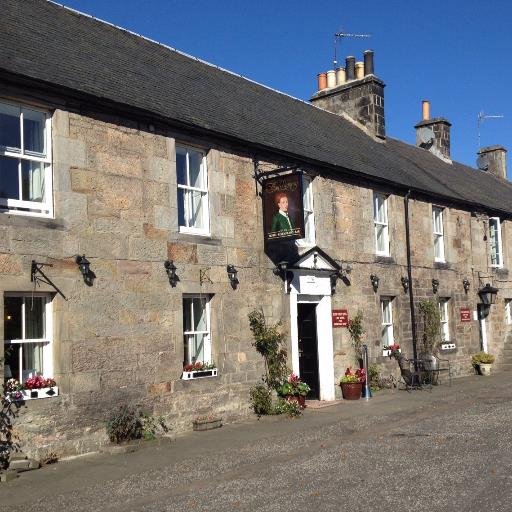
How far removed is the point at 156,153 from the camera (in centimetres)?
1162

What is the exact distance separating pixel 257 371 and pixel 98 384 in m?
3.66

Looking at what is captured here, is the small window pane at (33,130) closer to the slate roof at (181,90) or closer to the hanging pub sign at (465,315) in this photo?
the slate roof at (181,90)

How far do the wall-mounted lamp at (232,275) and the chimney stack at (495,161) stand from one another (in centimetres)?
2039

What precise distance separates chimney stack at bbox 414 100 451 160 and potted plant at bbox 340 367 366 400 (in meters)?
12.6

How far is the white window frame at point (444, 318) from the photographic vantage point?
19.4 metres

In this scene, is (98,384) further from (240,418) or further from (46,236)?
(240,418)

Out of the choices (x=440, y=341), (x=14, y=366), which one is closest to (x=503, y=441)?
(x=14, y=366)

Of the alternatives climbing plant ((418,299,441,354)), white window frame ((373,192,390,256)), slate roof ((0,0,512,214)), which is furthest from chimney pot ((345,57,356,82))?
climbing plant ((418,299,441,354))

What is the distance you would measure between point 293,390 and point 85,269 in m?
4.99

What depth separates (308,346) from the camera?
49.2ft

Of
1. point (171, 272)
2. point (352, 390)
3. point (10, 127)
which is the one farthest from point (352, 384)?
point (10, 127)

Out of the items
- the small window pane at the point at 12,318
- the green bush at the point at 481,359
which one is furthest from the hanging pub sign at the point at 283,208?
the green bush at the point at 481,359

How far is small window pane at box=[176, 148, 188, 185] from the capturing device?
40.4 feet

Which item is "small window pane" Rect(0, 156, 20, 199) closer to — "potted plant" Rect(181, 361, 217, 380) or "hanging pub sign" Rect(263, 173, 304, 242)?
"potted plant" Rect(181, 361, 217, 380)
